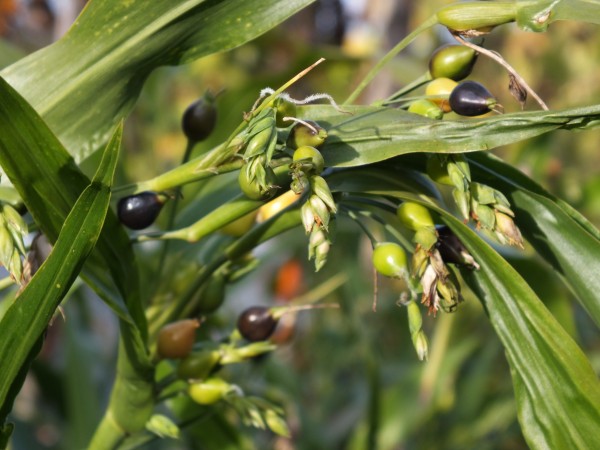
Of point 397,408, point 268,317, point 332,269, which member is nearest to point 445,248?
point 268,317

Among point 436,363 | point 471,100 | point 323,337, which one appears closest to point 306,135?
point 471,100

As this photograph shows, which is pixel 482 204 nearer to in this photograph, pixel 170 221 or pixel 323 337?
pixel 170 221

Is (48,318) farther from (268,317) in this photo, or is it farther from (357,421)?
(357,421)

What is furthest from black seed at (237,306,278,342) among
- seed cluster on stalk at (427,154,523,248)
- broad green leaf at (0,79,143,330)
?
seed cluster on stalk at (427,154,523,248)

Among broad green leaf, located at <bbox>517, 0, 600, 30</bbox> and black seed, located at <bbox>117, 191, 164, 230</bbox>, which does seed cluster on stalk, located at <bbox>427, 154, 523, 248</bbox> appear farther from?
black seed, located at <bbox>117, 191, 164, 230</bbox>

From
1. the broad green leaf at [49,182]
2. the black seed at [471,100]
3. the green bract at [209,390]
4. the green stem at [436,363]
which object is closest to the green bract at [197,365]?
the green bract at [209,390]

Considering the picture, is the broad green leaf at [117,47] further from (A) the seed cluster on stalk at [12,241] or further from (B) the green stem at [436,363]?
(B) the green stem at [436,363]
